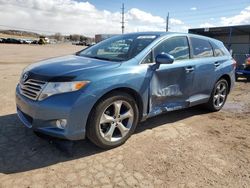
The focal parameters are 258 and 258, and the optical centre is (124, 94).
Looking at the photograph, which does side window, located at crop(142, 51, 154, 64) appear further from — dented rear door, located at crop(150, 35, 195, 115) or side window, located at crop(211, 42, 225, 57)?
side window, located at crop(211, 42, 225, 57)

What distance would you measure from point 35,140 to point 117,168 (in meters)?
1.41

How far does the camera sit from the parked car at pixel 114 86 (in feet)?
10.4

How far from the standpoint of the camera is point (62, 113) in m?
3.10

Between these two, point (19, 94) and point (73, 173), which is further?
point (19, 94)

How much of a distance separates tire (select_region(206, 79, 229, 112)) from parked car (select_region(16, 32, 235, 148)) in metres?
0.35

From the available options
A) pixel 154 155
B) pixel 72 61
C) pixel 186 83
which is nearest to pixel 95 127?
pixel 154 155

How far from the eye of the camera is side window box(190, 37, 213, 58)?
486 centimetres

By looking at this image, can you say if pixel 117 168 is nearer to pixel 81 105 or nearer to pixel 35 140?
pixel 81 105

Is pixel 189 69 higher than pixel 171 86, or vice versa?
pixel 189 69

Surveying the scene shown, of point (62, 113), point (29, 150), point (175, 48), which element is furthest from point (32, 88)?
point (175, 48)

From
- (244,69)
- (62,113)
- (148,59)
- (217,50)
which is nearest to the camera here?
(62,113)

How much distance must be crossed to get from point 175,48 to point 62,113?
2366 millimetres

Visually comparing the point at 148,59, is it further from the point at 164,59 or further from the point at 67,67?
the point at 67,67

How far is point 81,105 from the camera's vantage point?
314 centimetres
